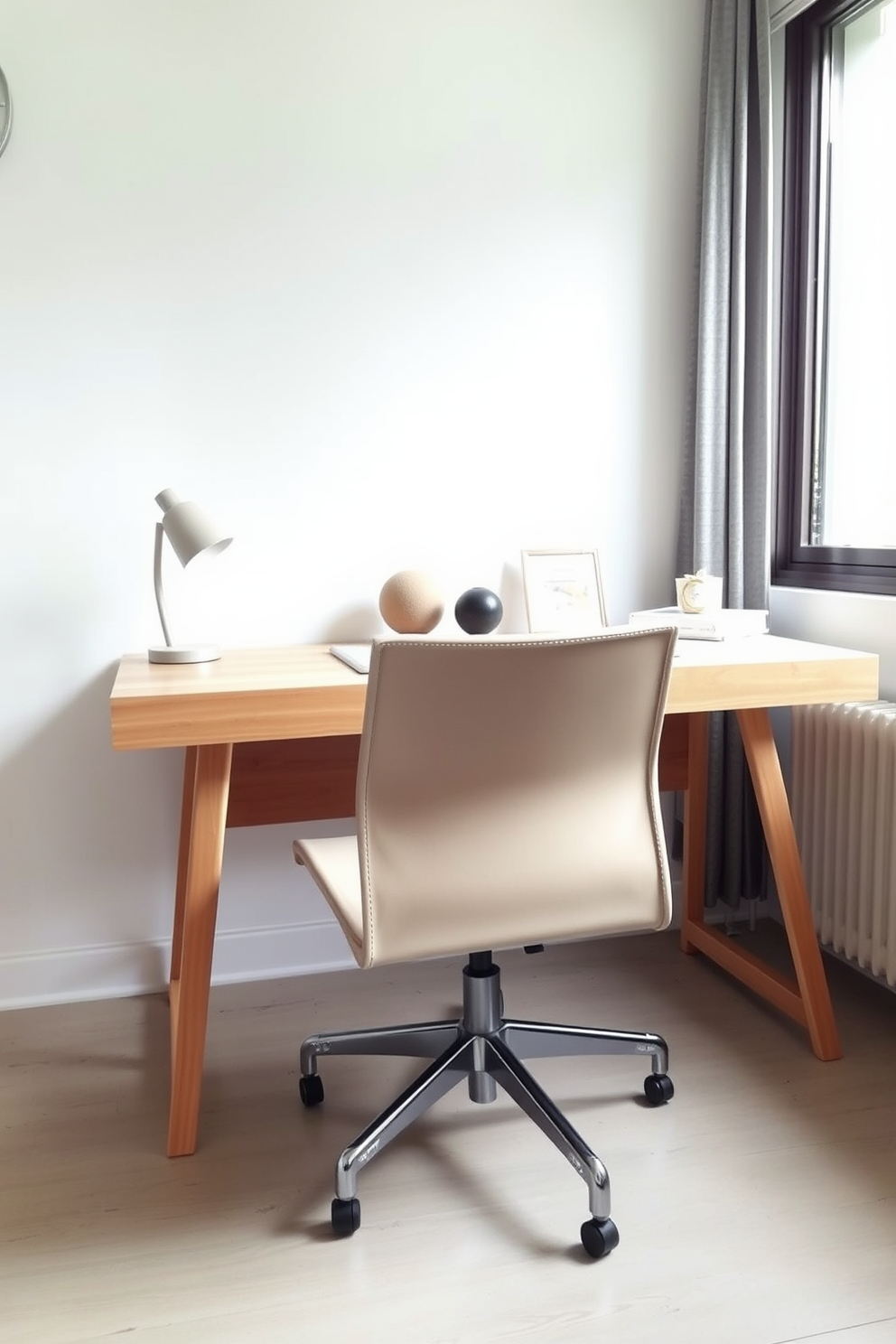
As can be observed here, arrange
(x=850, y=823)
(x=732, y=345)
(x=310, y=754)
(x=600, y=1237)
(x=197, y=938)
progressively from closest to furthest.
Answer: (x=600, y=1237)
(x=197, y=938)
(x=850, y=823)
(x=310, y=754)
(x=732, y=345)

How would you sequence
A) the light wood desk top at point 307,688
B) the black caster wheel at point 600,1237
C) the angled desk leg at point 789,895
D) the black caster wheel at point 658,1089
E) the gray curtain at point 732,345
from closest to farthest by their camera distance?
1. the black caster wheel at point 600,1237
2. the light wood desk top at point 307,688
3. the black caster wheel at point 658,1089
4. the angled desk leg at point 789,895
5. the gray curtain at point 732,345

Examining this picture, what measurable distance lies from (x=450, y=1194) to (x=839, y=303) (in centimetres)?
206

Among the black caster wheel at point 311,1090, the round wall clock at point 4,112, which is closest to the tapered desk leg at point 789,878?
the black caster wheel at point 311,1090

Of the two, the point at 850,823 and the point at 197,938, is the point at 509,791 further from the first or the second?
the point at 850,823

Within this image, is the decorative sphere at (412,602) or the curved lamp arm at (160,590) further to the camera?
the decorative sphere at (412,602)

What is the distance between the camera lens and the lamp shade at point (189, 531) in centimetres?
187

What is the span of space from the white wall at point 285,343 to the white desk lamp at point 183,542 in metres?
0.21

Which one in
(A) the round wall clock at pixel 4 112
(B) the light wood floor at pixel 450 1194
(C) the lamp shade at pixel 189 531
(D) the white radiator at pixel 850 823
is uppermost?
(A) the round wall clock at pixel 4 112

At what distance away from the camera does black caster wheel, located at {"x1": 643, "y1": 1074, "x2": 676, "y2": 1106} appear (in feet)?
5.86

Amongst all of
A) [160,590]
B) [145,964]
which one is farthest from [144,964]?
[160,590]

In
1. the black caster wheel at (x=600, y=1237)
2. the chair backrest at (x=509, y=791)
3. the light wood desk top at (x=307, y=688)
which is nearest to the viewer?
the chair backrest at (x=509, y=791)

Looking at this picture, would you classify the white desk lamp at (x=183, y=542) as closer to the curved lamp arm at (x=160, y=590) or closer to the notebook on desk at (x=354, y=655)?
the curved lamp arm at (x=160, y=590)

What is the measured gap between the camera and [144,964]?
7.57 ft

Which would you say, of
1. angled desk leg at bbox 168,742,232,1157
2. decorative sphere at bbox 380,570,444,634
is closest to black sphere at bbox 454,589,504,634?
decorative sphere at bbox 380,570,444,634
